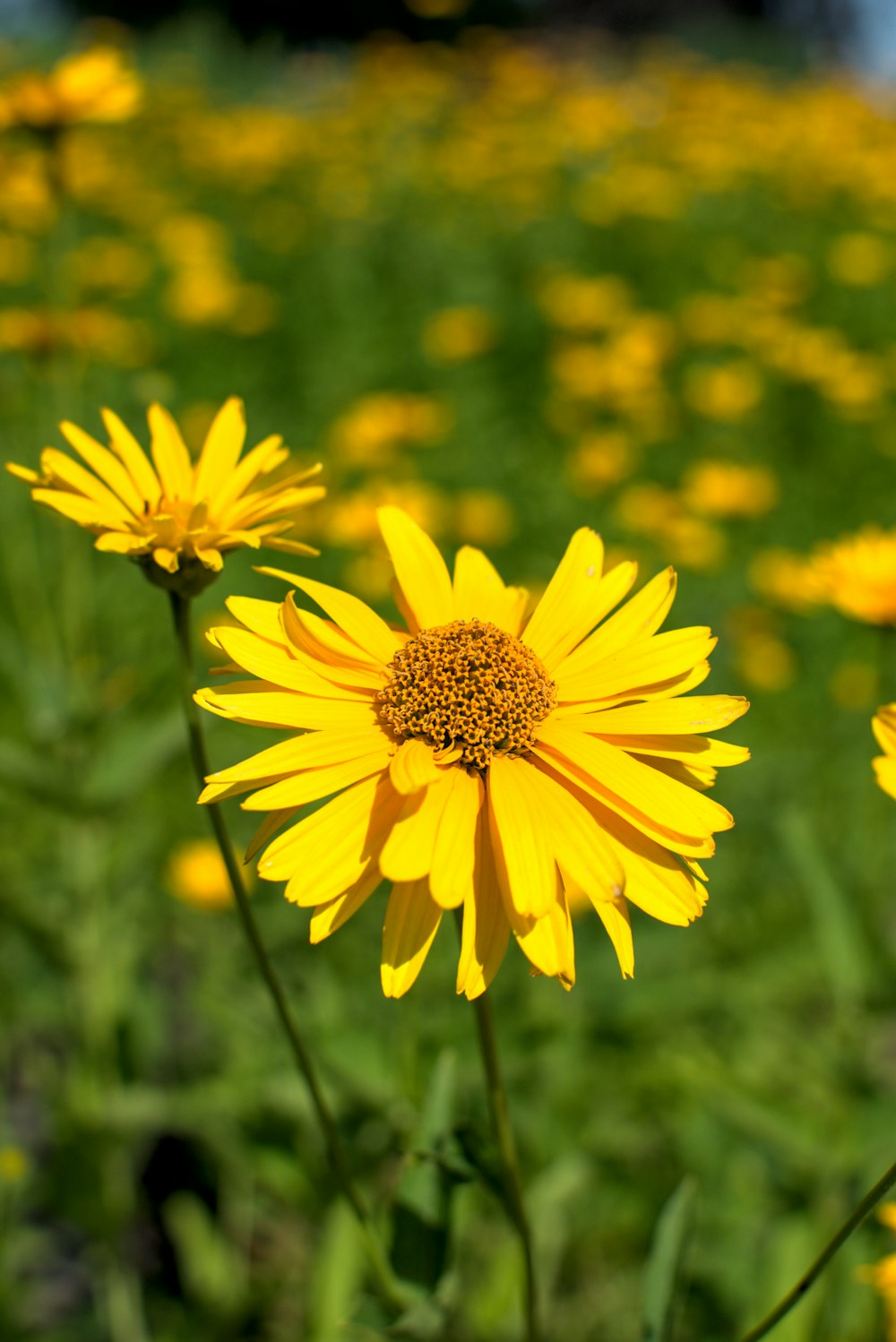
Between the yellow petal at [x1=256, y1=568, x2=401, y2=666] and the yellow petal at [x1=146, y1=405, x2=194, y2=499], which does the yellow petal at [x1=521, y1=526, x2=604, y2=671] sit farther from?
the yellow petal at [x1=146, y1=405, x2=194, y2=499]

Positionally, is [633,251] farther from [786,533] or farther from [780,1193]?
[780,1193]

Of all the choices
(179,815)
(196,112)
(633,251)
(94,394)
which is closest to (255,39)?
(196,112)

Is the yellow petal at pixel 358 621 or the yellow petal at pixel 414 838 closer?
the yellow petal at pixel 414 838

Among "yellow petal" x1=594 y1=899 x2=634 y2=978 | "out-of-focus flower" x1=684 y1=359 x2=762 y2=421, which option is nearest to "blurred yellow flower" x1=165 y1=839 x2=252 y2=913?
"yellow petal" x1=594 y1=899 x2=634 y2=978

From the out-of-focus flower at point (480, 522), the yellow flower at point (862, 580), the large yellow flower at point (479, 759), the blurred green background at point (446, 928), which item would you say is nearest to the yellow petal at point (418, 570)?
the large yellow flower at point (479, 759)

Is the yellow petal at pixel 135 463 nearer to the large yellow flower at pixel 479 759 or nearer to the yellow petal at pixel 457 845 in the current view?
the large yellow flower at pixel 479 759

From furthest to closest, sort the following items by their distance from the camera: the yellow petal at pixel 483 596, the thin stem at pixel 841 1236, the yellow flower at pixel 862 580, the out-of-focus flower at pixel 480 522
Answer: the out-of-focus flower at pixel 480 522
the yellow flower at pixel 862 580
the yellow petal at pixel 483 596
the thin stem at pixel 841 1236
